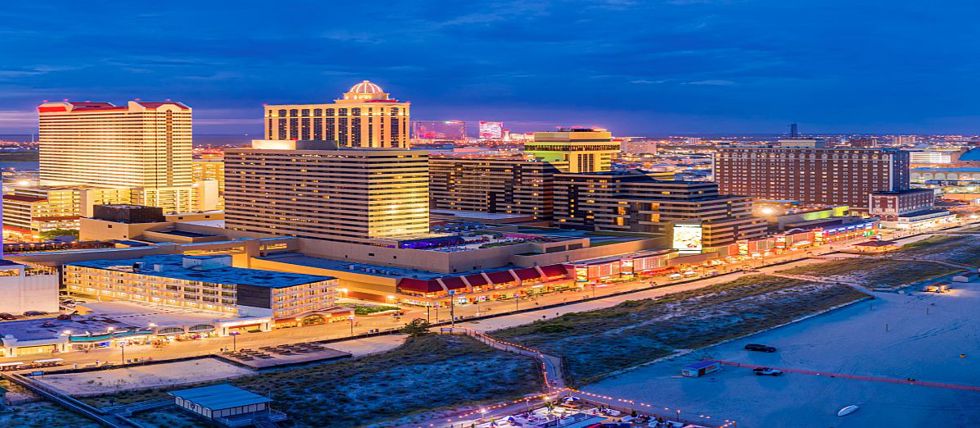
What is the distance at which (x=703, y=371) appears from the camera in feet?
168

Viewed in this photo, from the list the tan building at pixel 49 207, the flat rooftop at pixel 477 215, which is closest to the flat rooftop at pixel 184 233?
the tan building at pixel 49 207

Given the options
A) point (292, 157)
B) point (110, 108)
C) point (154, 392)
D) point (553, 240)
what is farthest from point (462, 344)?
point (110, 108)

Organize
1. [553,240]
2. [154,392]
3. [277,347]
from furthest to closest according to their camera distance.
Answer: [553,240], [277,347], [154,392]

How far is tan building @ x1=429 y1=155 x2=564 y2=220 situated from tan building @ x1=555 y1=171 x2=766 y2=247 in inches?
101

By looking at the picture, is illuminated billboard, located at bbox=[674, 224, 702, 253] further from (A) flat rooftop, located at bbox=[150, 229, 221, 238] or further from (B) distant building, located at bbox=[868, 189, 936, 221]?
(B) distant building, located at bbox=[868, 189, 936, 221]

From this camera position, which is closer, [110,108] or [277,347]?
[277,347]

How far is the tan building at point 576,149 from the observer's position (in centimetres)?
12738

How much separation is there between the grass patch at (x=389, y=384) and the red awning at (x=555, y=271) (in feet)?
82.6

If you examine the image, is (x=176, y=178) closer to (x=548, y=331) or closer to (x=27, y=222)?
(x=27, y=222)

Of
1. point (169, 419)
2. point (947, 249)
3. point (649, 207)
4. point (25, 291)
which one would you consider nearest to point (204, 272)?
point (25, 291)

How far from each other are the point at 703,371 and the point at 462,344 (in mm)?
12788

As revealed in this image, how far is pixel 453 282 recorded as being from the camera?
74500 millimetres

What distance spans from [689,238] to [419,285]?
2915 cm

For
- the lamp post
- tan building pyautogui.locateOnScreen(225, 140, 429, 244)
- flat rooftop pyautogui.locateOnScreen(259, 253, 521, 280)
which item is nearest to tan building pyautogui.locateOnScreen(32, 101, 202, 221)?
tan building pyautogui.locateOnScreen(225, 140, 429, 244)
